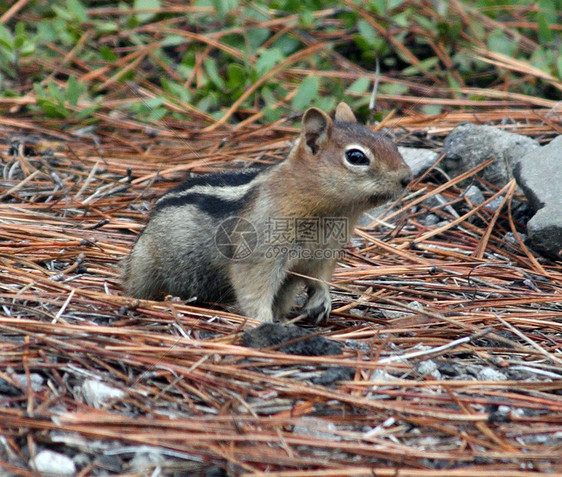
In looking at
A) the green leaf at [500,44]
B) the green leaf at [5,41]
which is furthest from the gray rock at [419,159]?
the green leaf at [5,41]

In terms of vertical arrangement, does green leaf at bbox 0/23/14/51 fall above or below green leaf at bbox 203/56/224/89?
above

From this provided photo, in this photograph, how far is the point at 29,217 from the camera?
173 inches

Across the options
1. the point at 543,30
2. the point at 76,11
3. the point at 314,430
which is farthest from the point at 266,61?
the point at 314,430

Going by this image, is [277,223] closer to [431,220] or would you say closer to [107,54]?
[431,220]

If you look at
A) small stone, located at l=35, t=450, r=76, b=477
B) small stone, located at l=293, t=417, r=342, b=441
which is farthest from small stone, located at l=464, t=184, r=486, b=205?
small stone, located at l=35, t=450, r=76, b=477

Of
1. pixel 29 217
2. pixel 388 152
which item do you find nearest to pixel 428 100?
pixel 388 152

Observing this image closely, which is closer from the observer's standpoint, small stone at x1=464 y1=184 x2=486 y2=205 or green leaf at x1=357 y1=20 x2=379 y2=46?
small stone at x1=464 y1=184 x2=486 y2=205

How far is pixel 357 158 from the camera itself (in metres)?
3.40

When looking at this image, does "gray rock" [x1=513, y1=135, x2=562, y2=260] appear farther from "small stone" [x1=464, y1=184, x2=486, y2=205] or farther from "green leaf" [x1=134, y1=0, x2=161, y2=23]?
"green leaf" [x1=134, y1=0, x2=161, y2=23]

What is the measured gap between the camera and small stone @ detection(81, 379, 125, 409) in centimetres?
259

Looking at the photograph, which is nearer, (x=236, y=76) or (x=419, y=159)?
(x=419, y=159)

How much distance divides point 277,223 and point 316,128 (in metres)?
0.50

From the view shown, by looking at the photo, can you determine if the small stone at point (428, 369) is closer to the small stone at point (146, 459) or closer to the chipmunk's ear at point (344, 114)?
the small stone at point (146, 459)

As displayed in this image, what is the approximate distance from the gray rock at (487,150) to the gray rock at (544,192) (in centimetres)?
34
